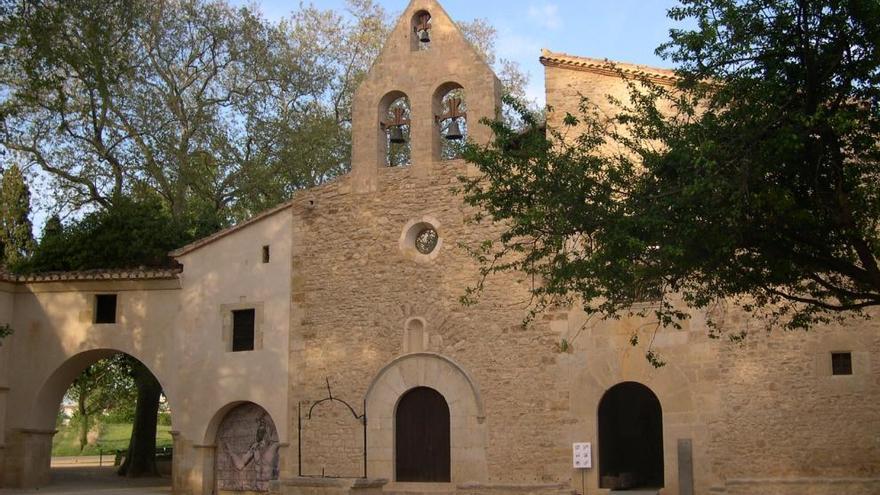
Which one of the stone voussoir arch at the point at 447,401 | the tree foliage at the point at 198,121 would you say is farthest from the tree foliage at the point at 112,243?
the stone voussoir arch at the point at 447,401

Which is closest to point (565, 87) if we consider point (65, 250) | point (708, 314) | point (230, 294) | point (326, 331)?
point (708, 314)

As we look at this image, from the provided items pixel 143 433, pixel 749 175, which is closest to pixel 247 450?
pixel 143 433

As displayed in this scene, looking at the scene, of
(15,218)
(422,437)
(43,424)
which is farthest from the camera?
(15,218)

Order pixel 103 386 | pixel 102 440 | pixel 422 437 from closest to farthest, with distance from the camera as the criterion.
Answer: pixel 422 437 → pixel 103 386 → pixel 102 440

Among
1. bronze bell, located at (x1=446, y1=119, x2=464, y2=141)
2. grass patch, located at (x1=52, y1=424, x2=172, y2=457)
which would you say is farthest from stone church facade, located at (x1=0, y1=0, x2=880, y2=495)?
grass patch, located at (x1=52, y1=424, x2=172, y2=457)

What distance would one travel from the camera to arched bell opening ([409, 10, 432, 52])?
823 inches

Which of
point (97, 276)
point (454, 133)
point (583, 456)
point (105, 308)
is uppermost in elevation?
point (454, 133)

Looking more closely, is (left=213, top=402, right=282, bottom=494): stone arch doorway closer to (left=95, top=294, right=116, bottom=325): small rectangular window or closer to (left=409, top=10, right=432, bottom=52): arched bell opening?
(left=95, top=294, right=116, bottom=325): small rectangular window

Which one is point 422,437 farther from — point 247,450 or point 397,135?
point 397,135

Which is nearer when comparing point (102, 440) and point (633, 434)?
point (633, 434)

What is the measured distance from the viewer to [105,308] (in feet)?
75.6

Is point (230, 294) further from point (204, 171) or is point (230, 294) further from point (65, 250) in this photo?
point (204, 171)

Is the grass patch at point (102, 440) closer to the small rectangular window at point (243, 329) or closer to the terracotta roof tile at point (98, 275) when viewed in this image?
the terracotta roof tile at point (98, 275)

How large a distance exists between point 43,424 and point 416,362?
8.93 m
